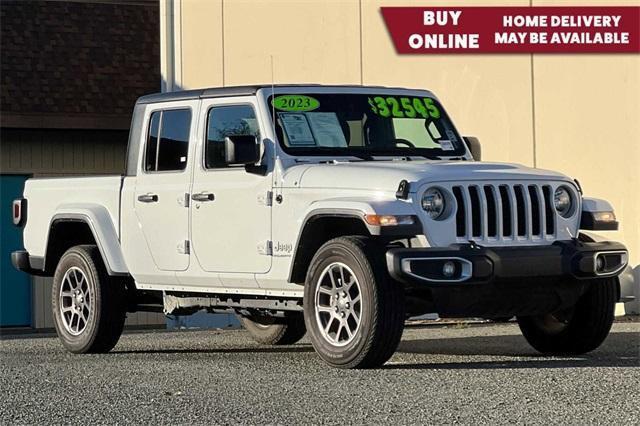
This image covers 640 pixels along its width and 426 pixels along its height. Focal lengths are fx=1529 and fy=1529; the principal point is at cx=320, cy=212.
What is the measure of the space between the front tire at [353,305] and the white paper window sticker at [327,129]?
1.17 metres

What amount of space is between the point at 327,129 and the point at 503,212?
1.65 meters

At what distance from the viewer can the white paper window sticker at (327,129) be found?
36.2 feet

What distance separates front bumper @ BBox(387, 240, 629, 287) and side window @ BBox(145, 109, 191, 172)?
274 centimetres

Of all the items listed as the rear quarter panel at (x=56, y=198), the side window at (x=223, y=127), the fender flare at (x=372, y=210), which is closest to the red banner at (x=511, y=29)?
the rear quarter panel at (x=56, y=198)

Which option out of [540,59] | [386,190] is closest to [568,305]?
[386,190]

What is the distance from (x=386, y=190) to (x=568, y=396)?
78.6 inches

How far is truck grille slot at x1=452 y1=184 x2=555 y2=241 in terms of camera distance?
9.95 meters

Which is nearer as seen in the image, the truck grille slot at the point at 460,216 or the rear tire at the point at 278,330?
the truck grille slot at the point at 460,216

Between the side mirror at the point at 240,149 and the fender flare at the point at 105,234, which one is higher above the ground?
the side mirror at the point at 240,149

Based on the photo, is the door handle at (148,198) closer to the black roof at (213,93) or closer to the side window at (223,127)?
the side window at (223,127)

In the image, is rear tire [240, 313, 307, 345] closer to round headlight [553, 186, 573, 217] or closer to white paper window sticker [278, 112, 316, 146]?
white paper window sticker [278, 112, 316, 146]

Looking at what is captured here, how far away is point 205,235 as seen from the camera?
11.3 meters

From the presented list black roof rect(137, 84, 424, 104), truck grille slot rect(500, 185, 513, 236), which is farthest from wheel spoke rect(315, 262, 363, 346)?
black roof rect(137, 84, 424, 104)

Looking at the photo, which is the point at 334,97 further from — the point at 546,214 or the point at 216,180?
the point at 546,214
